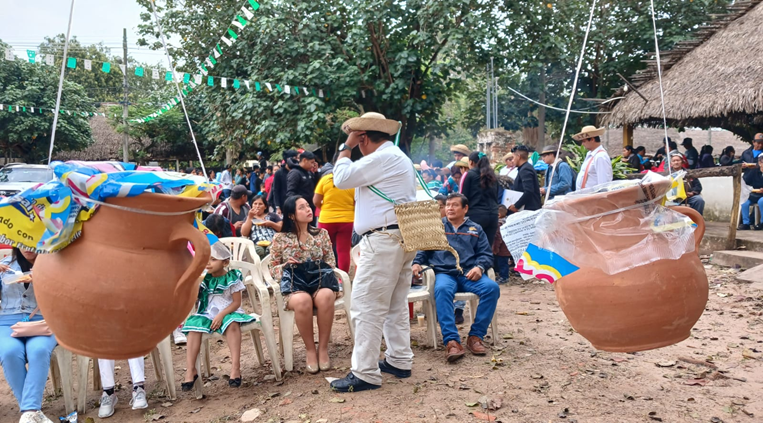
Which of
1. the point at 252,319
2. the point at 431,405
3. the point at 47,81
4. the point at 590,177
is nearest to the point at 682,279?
the point at 431,405

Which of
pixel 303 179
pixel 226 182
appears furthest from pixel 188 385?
pixel 303 179

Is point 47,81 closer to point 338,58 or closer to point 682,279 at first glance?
point 338,58

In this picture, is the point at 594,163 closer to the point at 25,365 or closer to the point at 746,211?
the point at 746,211

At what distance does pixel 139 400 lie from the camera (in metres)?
3.71

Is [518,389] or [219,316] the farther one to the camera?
[219,316]

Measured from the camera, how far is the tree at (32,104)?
61.5 feet

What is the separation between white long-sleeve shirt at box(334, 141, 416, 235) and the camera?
11.4 feet

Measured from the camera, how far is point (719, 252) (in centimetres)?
711

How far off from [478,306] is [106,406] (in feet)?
8.43

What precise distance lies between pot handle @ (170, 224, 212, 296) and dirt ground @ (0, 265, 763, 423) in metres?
1.73

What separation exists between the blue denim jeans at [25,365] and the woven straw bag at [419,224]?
219cm

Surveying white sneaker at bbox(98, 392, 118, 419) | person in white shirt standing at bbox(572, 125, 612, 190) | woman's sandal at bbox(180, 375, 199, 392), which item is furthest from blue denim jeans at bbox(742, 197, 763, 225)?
white sneaker at bbox(98, 392, 118, 419)

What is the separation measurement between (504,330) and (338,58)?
6573mm

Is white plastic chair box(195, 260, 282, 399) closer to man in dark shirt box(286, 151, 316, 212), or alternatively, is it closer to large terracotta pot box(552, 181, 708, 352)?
man in dark shirt box(286, 151, 316, 212)
